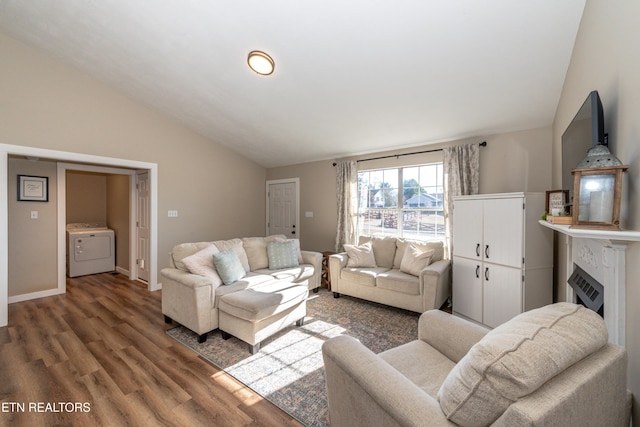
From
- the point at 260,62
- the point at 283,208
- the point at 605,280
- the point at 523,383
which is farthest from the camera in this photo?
the point at 283,208

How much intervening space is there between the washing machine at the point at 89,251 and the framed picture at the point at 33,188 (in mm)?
1371

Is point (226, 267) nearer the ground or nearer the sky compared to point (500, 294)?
nearer the sky

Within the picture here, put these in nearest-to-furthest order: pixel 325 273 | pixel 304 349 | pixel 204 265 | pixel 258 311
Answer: pixel 258 311 < pixel 304 349 < pixel 204 265 < pixel 325 273

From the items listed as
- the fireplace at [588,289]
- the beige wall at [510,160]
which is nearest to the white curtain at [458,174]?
the beige wall at [510,160]

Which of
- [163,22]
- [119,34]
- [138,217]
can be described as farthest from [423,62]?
[138,217]

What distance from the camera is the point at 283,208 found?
607 cm

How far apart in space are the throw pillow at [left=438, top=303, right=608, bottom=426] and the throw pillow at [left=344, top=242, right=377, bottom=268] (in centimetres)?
310

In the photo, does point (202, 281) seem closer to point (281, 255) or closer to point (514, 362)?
point (281, 255)

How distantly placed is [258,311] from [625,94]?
267 centimetres

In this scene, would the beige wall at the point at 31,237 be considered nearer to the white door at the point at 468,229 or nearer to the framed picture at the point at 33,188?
the framed picture at the point at 33,188

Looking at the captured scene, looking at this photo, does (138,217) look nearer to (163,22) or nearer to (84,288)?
(84,288)

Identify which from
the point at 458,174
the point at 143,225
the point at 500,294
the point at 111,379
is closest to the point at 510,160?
the point at 458,174

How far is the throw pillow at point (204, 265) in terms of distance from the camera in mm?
2929

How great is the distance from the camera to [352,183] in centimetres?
489
